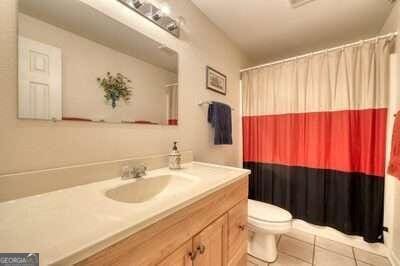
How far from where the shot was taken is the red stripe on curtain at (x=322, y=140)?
154cm

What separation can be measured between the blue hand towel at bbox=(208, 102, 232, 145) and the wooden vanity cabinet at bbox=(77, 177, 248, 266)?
0.67m

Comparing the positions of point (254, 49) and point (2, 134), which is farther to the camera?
point (254, 49)

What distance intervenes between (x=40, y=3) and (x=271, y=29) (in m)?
1.95

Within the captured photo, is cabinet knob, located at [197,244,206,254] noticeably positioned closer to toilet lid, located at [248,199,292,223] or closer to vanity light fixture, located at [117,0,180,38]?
toilet lid, located at [248,199,292,223]

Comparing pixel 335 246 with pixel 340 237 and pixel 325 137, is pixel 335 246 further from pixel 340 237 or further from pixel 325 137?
pixel 325 137

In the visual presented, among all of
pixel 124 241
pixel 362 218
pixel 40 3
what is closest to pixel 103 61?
pixel 40 3

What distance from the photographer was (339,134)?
1.67 meters

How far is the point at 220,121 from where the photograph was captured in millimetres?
1722

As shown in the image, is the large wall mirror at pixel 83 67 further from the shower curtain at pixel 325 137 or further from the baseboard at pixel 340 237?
the baseboard at pixel 340 237

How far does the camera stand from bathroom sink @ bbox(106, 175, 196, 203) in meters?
0.83

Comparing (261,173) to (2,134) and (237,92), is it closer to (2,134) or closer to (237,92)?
(237,92)

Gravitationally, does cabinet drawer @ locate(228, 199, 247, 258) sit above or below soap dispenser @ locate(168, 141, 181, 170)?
below

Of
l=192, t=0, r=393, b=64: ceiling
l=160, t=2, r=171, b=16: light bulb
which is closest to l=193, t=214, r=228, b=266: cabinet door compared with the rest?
l=160, t=2, r=171, b=16: light bulb

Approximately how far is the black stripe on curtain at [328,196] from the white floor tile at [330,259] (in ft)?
0.88
